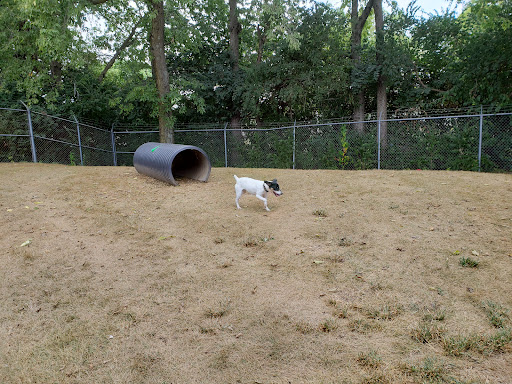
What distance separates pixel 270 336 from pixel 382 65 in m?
13.0

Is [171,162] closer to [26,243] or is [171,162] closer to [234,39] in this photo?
[26,243]

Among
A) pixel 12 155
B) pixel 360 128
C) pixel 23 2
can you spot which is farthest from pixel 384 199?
pixel 12 155

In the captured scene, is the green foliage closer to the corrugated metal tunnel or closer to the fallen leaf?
the corrugated metal tunnel

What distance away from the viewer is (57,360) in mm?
2703

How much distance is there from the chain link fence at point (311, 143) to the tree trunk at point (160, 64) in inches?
52.3

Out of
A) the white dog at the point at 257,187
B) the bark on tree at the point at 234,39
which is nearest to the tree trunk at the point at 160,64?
the bark on tree at the point at 234,39

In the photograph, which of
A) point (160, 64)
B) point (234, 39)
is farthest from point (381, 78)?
point (160, 64)

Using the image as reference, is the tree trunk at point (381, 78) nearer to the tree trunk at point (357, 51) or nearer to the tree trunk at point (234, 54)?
the tree trunk at point (357, 51)

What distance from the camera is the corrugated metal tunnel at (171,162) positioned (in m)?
8.38

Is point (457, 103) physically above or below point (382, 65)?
below

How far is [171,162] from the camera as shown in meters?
8.29

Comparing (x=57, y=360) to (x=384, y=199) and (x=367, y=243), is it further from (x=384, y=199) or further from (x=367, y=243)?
(x=384, y=199)

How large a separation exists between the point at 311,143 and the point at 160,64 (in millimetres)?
6695

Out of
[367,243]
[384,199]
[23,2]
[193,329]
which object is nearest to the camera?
[193,329]
